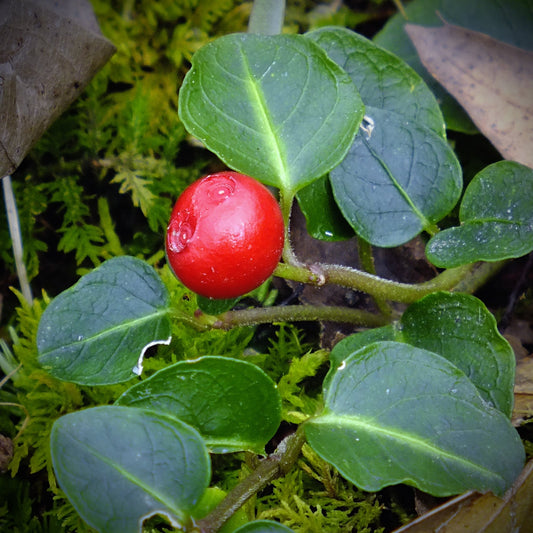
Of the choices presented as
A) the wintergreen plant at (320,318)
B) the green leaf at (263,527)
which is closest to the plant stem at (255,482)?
the wintergreen plant at (320,318)

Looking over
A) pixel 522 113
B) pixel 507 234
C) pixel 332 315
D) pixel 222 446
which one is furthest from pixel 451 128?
pixel 222 446

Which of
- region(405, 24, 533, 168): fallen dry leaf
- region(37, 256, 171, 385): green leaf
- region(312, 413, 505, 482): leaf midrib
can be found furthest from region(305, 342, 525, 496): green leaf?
region(405, 24, 533, 168): fallen dry leaf

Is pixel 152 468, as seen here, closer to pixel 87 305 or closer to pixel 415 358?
pixel 87 305

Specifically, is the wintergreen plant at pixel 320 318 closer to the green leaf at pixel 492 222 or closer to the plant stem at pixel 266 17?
the green leaf at pixel 492 222

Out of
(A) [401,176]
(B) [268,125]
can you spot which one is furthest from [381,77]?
(B) [268,125]

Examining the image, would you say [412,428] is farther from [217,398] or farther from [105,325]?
[105,325]

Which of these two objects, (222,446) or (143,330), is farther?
(143,330)
